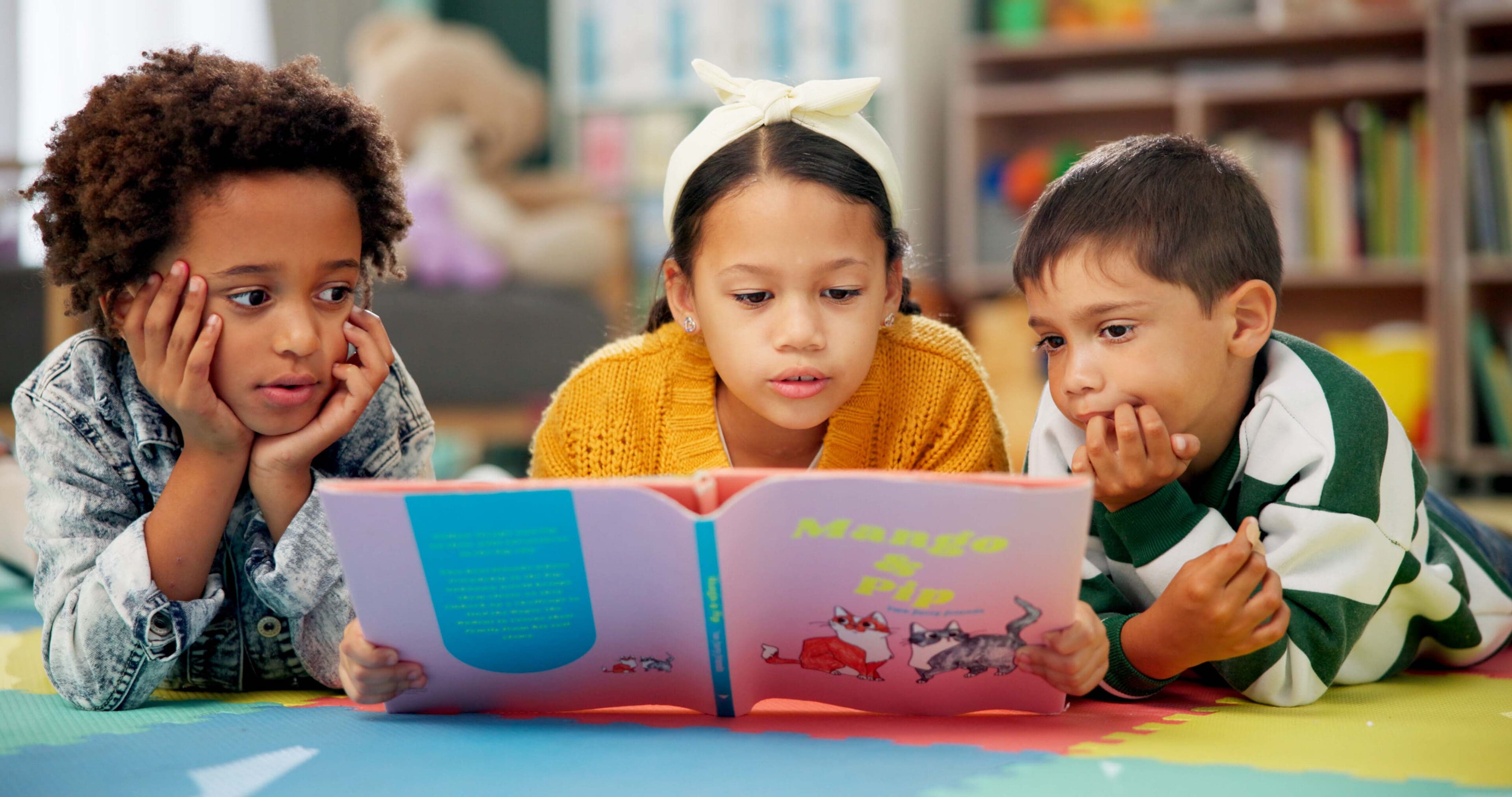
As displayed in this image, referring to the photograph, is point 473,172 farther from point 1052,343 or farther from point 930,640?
point 930,640

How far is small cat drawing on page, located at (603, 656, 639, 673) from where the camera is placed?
30.9 inches

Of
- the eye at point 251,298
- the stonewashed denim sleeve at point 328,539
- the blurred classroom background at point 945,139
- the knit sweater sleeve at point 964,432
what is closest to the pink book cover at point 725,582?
the stonewashed denim sleeve at point 328,539

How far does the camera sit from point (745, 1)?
369cm

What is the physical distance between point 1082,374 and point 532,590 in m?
0.45

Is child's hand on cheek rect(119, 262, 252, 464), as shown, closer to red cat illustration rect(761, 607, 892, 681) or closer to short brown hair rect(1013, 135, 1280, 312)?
red cat illustration rect(761, 607, 892, 681)

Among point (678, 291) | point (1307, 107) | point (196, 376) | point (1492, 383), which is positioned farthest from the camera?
point (1307, 107)

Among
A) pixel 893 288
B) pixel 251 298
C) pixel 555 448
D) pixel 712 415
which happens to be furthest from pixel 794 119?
pixel 251 298

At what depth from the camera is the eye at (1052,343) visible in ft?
3.20

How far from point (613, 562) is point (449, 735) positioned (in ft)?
0.55

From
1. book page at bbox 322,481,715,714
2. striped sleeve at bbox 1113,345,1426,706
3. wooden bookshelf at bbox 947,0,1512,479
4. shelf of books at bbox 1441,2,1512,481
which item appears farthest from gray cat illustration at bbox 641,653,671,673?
shelf of books at bbox 1441,2,1512,481

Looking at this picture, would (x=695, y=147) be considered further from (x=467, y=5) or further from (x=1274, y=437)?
(x=467, y=5)

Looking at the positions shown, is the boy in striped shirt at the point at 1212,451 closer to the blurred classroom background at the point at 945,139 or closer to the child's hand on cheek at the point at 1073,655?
the child's hand on cheek at the point at 1073,655

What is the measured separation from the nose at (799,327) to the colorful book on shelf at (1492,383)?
240 cm

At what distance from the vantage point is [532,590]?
736mm
